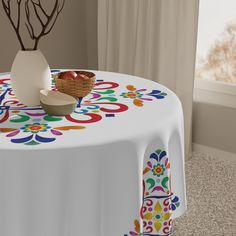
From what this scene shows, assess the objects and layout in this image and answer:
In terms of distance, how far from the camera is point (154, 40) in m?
3.21

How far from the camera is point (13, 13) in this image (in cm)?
345

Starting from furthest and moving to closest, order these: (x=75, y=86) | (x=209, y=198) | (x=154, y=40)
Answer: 1. (x=154, y=40)
2. (x=209, y=198)
3. (x=75, y=86)

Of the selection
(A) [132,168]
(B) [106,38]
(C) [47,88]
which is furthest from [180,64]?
(A) [132,168]

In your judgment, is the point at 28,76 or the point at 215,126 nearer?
the point at 28,76

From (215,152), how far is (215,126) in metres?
0.18

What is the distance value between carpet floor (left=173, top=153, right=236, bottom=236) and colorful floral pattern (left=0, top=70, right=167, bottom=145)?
2.68ft

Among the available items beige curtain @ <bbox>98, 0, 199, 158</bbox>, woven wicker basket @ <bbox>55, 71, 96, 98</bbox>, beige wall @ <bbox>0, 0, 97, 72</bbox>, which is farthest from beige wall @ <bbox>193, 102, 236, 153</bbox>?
woven wicker basket @ <bbox>55, 71, 96, 98</bbox>

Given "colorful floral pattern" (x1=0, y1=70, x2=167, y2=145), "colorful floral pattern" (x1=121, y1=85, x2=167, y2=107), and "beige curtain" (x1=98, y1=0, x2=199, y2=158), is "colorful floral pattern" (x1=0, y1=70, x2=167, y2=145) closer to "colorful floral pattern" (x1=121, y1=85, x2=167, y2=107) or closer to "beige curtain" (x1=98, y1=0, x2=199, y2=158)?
"colorful floral pattern" (x1=121, y1=85, x2=167, y2=107)

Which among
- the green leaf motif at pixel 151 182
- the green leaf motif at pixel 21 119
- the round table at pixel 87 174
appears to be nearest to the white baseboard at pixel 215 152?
the round table at pixel 87 174

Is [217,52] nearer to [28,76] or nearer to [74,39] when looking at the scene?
[74,39]

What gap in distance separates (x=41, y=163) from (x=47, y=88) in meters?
0.52

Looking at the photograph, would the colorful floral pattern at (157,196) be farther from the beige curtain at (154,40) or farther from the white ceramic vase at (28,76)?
the beige curtain at (154,40)

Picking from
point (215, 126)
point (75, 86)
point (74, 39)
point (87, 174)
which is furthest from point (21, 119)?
point (74, 39)

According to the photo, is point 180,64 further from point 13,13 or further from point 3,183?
point 3,183
